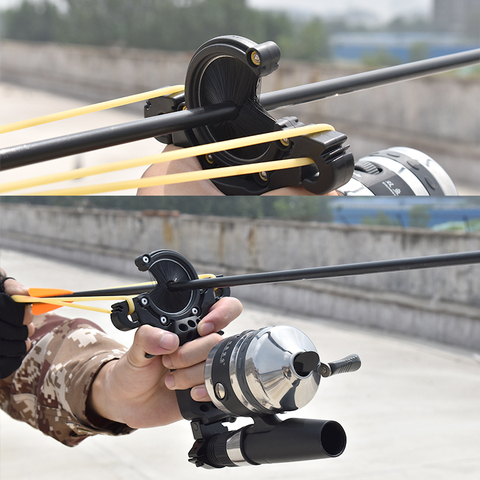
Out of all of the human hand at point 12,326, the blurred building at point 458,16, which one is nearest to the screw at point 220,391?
the human hand at point 12,326

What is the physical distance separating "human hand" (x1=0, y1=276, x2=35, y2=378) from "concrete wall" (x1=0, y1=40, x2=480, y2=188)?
2.78 meters

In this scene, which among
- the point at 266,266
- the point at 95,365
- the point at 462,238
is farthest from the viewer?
the point at 266,266

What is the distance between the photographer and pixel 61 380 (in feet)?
1.97

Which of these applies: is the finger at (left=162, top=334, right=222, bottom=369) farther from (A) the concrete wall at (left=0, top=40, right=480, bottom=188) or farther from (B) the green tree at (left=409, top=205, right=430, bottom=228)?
(A) the concrete wall at (left=0, top=40, right=480, bottom=188)

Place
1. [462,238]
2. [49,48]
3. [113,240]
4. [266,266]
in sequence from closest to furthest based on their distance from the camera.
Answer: [462,238]
[266,266]
[113,240]
[49,48]

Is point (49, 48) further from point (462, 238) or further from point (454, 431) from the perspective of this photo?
point (454, 431)

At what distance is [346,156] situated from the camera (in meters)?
0.32

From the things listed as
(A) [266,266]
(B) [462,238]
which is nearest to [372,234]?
(B) [462,238]

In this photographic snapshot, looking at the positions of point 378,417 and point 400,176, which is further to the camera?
point 378,417

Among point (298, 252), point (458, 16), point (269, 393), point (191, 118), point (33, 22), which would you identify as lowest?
point (269, 393)

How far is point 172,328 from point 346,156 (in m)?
0.17

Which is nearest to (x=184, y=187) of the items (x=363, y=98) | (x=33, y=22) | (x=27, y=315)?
(x=27, y=315)

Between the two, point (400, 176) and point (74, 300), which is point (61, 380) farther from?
point (400, 176)

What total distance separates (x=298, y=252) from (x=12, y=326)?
185 centimetres
